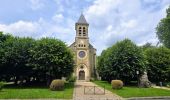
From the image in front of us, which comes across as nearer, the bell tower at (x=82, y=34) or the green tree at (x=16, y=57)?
the green tree at (x=16, y=57)

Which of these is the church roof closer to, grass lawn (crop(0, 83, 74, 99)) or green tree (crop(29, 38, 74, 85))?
green tree (crop(29, 38, 74, 85))

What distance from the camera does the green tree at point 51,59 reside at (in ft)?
121

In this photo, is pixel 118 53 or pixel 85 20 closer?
pixel 118 53

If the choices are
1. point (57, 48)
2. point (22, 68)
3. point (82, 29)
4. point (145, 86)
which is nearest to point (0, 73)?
point (22, 68)

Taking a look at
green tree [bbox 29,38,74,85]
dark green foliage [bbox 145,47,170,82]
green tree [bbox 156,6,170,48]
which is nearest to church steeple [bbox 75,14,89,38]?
green tree [bbox 156,6,170,48]

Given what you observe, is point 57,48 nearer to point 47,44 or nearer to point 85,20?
point 47,44

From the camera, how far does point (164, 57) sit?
47656 mm

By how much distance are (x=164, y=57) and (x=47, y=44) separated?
823 inches

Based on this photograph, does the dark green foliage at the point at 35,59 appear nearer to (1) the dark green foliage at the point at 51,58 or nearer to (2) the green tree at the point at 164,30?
(1) the dark green foliage at the point at 51,58

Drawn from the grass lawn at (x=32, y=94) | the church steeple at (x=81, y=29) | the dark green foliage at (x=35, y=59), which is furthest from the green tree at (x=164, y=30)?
the grass lawn at (x=32, y=94)

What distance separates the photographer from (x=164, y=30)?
182 feet

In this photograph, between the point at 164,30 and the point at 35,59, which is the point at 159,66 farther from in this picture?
the point at 35,59

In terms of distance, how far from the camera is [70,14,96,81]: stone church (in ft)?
217

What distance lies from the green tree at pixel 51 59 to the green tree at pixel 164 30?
23.2m
